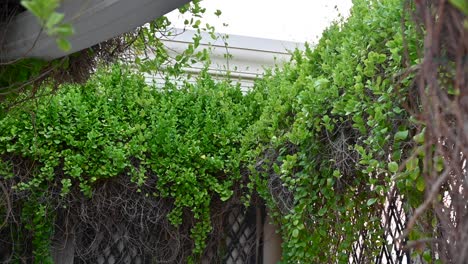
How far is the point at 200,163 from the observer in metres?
5.25

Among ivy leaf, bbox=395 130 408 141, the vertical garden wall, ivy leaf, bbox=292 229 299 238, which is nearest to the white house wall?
the vertical garden wall

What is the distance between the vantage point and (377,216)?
13.4 ft

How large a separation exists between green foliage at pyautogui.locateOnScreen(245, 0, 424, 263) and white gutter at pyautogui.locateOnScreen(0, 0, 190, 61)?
1.27 meters

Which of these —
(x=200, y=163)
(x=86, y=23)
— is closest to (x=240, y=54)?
(x=200, y=163)

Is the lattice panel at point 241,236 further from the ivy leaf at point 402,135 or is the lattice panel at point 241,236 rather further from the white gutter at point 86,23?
the white gutter at point 86,23

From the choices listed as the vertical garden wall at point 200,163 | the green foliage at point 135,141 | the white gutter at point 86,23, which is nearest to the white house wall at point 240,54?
the vertical garden wall at point 200,163

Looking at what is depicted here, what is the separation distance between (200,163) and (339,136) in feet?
5.28

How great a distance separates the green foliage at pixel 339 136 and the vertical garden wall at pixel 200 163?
0.01m

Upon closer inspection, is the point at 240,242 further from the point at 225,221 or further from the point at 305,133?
the point at 305,133

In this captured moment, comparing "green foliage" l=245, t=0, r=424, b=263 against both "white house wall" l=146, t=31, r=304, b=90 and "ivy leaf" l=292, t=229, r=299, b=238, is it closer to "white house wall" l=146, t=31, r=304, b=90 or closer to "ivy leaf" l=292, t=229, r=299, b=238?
"ivy leaf" l=292, t=229, r=299, b=238

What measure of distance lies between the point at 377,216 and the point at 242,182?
59.6 inches

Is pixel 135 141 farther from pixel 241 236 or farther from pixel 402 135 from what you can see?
pixel 402 135

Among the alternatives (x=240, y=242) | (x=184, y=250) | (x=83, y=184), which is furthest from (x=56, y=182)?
(x=240, y=242)

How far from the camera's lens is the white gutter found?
2.09 meters
